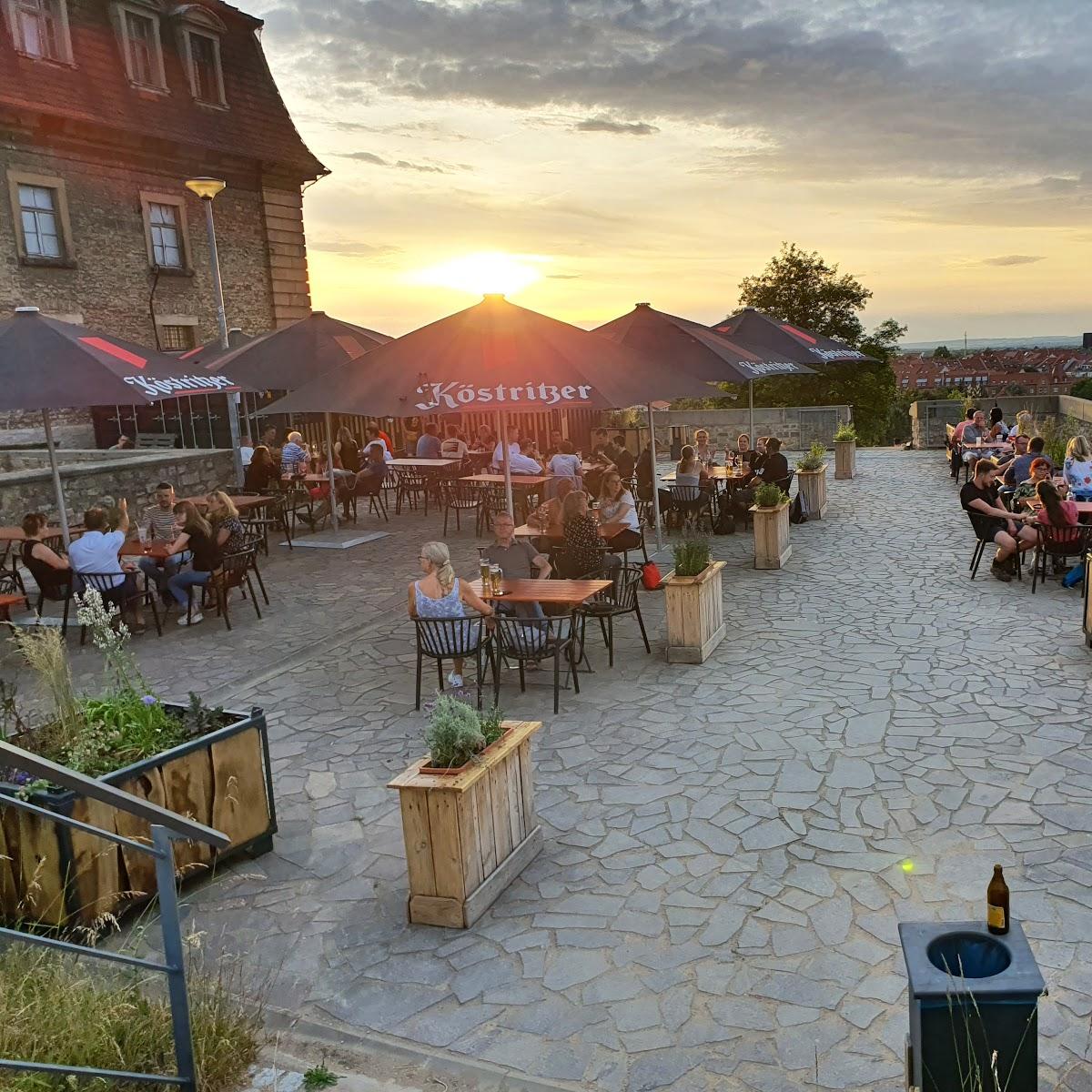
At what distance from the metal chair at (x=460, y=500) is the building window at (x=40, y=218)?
383 inches

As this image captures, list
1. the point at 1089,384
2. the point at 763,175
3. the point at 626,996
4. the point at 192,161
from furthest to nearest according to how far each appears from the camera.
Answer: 1. the point at 1089,384
2. the point at 192,161
3. the point at 763,175
4. the point at 626,996

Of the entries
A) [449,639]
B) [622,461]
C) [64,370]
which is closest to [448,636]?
[449,639]

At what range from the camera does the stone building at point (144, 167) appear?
1962 centimetres

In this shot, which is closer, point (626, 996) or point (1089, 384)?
point (626, 996)

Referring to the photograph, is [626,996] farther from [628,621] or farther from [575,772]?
[628,621]

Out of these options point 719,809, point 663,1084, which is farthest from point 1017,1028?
point 719,809

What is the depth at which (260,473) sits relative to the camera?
15.2 metres

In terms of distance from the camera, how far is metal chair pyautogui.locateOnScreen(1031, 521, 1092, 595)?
1021 cm

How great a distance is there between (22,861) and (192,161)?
2196 centimetres

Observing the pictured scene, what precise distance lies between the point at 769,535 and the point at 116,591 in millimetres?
7330

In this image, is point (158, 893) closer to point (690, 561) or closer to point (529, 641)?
point (529, 641)

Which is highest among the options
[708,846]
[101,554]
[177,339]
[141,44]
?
[141,44]

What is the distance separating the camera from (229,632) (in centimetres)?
1023

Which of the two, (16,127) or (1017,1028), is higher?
(16,127)
